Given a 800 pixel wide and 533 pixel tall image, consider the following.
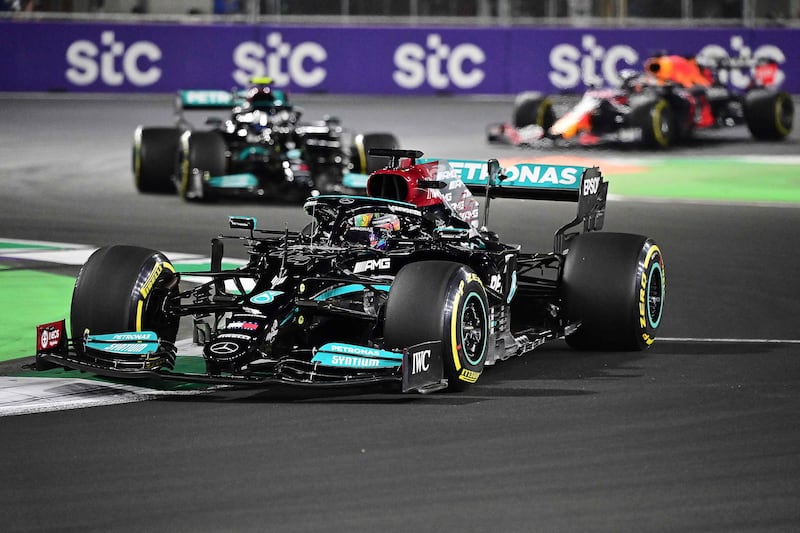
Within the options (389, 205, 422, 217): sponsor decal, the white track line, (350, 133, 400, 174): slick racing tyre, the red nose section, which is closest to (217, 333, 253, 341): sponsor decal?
(389, 205, 422, 217): sponsor decal

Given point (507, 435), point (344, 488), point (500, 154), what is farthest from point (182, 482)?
point (500, 154)

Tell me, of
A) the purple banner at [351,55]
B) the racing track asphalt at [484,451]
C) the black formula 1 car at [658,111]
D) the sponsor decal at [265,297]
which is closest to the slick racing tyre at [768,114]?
the black formula 1 car at [658,111]

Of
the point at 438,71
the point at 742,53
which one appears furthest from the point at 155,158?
the point at 742,53

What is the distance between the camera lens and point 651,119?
27.6m

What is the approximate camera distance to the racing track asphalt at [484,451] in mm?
7305

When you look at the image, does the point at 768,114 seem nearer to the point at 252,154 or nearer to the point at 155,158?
the point at 252,154

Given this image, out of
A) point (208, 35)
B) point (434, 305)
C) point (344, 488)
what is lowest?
point (344, 488)

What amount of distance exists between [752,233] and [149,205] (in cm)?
758

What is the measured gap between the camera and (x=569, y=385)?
33.5 feet

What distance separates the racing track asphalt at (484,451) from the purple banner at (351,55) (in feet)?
79.0

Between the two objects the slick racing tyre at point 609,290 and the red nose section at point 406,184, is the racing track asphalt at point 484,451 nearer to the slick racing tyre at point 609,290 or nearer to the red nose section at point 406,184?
the slick racing tyre at point 609,290

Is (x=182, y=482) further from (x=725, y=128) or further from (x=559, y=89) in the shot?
(x=559, y=89)

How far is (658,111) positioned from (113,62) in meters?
14.4

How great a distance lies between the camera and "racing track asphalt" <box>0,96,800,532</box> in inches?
288
